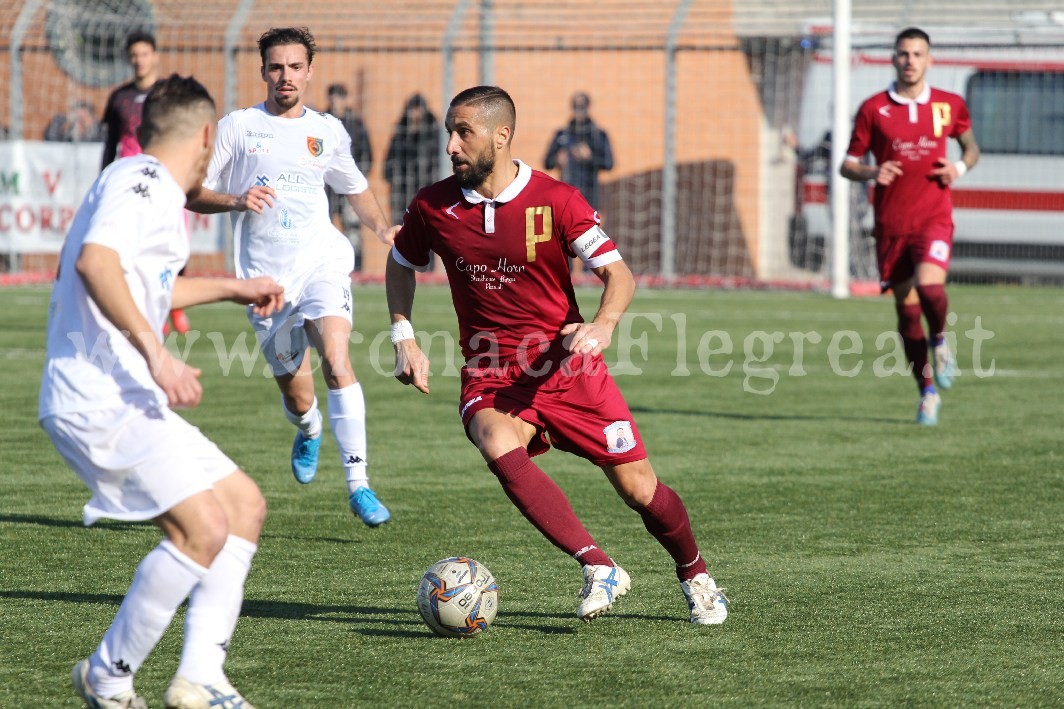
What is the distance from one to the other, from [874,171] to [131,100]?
5451 millimetres

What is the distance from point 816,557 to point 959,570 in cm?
55

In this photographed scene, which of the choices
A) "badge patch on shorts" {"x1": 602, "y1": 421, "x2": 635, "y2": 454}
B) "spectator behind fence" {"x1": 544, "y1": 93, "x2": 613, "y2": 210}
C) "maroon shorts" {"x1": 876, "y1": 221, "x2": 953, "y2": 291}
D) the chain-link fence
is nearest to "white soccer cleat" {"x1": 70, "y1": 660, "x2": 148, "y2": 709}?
"badge patch on shorts" {"x1": 602, "y1": 421, "x2": 635, "y2": 454}

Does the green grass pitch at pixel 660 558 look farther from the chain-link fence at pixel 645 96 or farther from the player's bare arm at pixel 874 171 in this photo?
the chain-link fence at pixel 645 96

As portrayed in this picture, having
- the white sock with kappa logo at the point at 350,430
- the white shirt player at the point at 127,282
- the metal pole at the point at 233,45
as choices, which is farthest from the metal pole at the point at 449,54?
the white shirt player at the point at 127,282

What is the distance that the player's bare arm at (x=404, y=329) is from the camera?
532cm

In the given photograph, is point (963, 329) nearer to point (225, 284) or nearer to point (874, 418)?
point (874, 418)

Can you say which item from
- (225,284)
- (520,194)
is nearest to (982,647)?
(520,194)

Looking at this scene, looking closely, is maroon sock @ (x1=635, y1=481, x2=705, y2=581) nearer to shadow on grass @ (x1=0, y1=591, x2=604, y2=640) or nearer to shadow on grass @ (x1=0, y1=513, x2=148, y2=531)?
shadow on grass @ (x1=0, y1=591, x2=604, y2=640)

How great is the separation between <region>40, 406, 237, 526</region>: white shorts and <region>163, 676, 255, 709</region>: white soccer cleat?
1.43 feet

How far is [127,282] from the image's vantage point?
3.90m

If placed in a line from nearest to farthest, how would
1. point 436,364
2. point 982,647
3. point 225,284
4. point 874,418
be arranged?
point 225,284 < point 982,647 < point 874,418 < point 436,364

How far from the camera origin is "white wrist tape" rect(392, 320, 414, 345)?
541 cm

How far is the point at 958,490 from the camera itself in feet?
25.1

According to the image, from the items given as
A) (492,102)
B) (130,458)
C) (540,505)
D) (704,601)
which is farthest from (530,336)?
(130,458)
